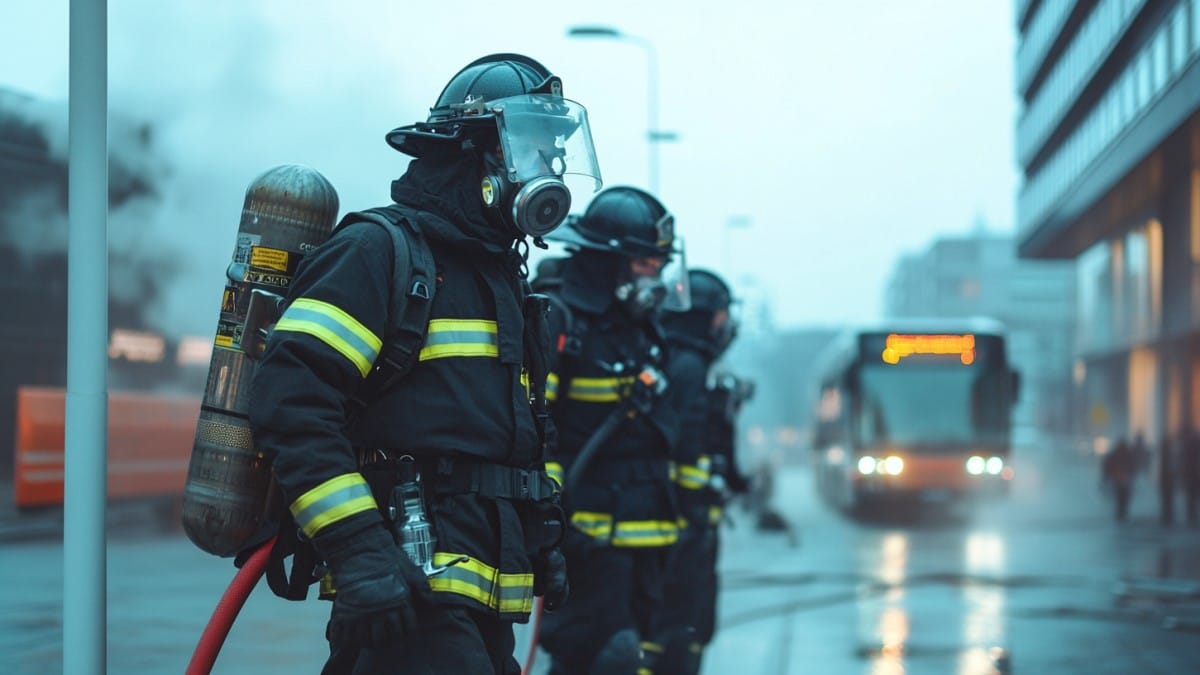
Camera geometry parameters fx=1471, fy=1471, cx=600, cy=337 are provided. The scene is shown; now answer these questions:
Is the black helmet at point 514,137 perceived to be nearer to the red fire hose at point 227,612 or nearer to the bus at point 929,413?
the red fire hose at point 227,612

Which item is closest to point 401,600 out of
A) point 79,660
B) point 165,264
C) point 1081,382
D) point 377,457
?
point 377,457

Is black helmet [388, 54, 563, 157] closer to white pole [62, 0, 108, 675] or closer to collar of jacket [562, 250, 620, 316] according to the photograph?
white pole [62, 0, 108, 675]

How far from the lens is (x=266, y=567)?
322 centimetres

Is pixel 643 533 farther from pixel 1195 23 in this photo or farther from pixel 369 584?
pixel 1195 23

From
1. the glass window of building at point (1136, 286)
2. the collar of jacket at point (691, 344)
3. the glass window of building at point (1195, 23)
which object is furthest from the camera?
the glass window of building at point (1136, 286)

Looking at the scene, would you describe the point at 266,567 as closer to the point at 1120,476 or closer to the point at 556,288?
the point at 556,288

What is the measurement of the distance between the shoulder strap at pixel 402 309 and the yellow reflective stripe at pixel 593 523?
7.43ft

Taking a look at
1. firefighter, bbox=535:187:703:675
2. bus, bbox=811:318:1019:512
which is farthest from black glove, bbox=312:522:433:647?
bus, bbox=811:318:1019:512

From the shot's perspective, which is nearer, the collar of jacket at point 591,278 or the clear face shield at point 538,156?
the clear face shield at point 538,156

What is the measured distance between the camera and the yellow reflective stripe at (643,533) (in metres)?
5.37

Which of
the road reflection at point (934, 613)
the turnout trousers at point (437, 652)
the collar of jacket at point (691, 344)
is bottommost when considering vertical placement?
the road reflection at point (934, 613)

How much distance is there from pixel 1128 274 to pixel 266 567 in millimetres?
41578

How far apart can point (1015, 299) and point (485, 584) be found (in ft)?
322

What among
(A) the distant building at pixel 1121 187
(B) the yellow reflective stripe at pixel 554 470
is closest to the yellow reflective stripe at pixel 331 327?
(B) the yellow reflective stripe at pixel 554 470
